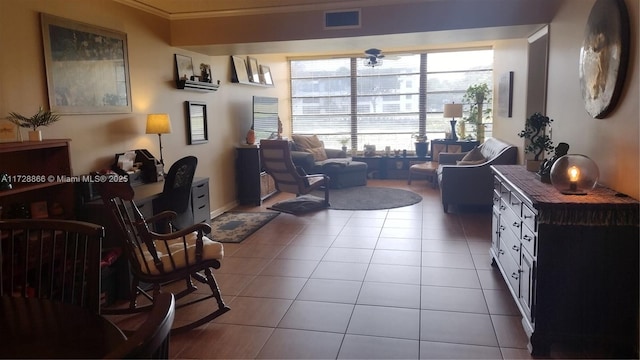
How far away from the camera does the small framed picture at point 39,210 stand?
314cm

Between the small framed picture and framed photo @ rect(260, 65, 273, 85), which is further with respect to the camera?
framed photo @ rect(260, 65, 273, 85)

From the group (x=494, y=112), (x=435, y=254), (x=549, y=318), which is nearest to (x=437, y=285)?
(x=435, y=254)

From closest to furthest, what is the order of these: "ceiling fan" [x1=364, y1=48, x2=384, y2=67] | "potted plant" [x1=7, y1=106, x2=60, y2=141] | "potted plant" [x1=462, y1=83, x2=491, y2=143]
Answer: "potted plant" [x1=7, y1=106, x2=60, y2=141] → "ceiling fan" [x1=364, y1=48, x2=384, y2=67] → "potted plant" [x1=462, y1=83, x2=491, y2=143]

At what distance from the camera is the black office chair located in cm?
365

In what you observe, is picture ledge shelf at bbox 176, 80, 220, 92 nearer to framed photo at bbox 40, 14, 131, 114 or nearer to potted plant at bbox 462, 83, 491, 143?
framed photo at bbox 40, 14, 131, 114

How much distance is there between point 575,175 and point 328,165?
542cm

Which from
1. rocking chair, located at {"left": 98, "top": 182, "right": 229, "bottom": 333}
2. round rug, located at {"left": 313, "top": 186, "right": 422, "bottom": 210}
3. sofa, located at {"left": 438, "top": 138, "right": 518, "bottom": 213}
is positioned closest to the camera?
rocking chair, located at {"left": 98, "top": 182, "right": 229, "bottom": 333}

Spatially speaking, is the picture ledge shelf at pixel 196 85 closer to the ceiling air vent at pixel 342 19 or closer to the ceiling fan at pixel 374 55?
the ceiling air vent at pixel 342 19

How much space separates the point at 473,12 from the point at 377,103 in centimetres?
476

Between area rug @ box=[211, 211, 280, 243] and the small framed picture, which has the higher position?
the small framed picture

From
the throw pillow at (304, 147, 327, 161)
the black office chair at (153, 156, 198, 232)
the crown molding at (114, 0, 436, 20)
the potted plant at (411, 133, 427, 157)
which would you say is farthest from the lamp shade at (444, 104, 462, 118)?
the black office chair at (153, 156, 198, 232)

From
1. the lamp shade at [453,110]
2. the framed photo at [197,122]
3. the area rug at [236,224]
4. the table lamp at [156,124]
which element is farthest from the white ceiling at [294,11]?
the lamp shade at [453,110]

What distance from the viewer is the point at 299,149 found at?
8.26 meters

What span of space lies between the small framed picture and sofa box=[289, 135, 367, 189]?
15.2 feet
